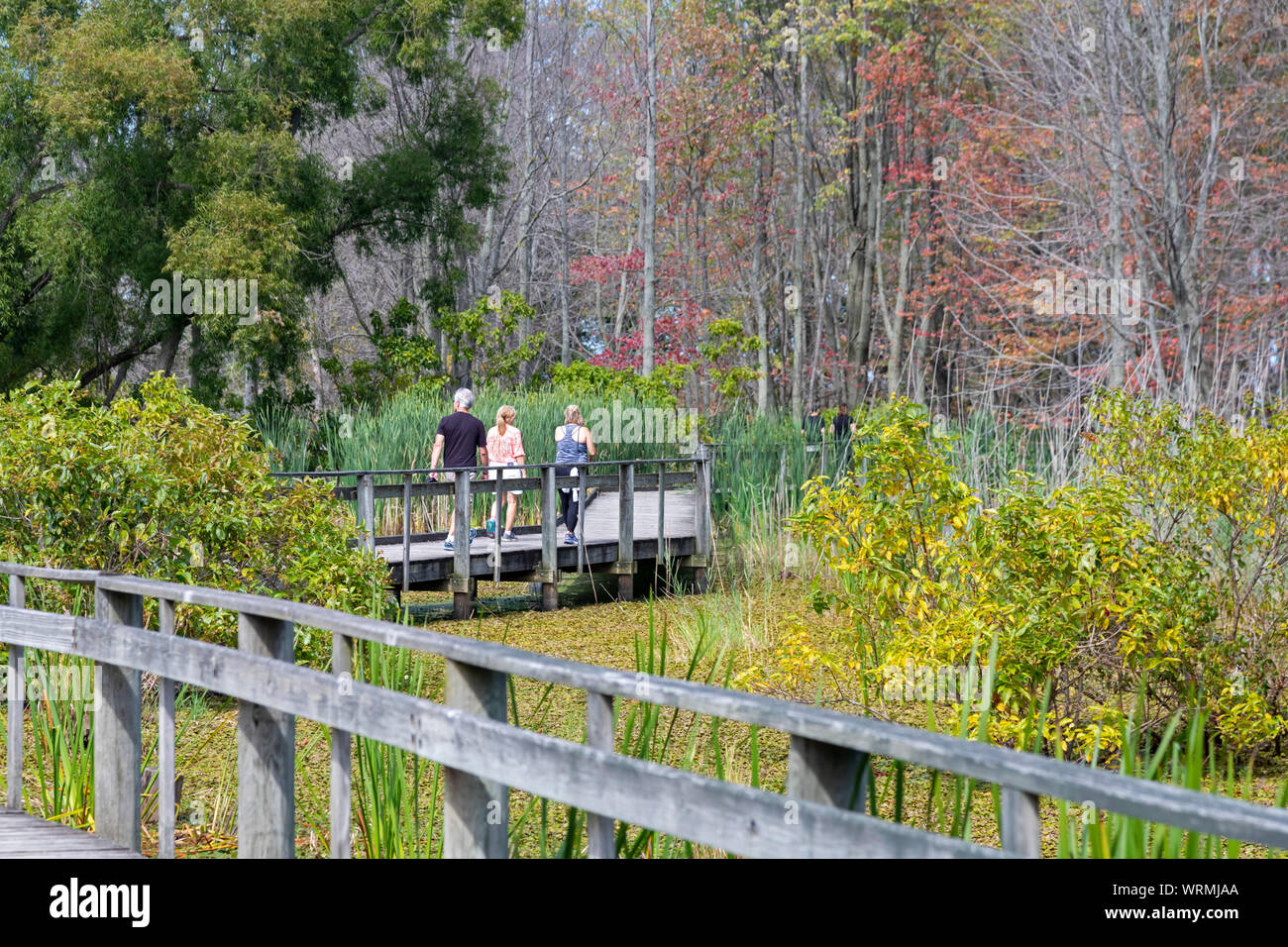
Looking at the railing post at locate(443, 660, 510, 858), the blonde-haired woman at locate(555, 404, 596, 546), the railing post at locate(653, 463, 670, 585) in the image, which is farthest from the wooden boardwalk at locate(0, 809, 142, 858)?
the blonde-haired woman at locate(555, 404, 596, 546)

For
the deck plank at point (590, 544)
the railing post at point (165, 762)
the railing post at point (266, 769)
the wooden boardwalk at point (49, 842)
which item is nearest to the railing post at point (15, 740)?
the wooden boardwalk at point (49, 842)

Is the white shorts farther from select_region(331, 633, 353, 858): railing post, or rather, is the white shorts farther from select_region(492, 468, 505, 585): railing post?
select_region(331, 633, 353, 858): railing post

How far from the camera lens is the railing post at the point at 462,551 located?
11.9m

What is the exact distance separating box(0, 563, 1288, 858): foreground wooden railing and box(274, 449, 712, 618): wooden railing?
645cm

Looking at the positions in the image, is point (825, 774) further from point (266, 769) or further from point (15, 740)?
point (15, 740)

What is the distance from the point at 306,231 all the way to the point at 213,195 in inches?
80.0

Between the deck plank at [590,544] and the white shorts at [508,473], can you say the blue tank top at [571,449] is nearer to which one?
the white shorts at [508,473]

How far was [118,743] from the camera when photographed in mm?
3916

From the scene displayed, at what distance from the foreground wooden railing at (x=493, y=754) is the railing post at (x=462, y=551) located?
24.3 feet

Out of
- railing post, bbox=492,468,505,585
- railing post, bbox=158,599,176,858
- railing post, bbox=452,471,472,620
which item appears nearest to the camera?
railing post, bbox=158,599,176,858

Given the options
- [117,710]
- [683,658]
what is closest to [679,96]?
[683,658]

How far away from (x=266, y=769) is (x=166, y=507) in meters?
4.10

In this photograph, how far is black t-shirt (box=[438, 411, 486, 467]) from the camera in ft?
41.8
